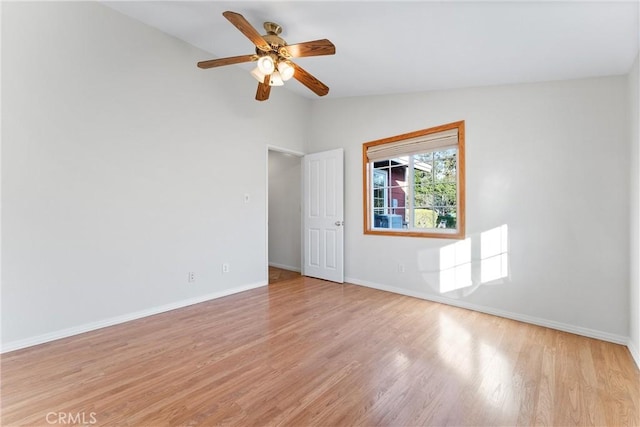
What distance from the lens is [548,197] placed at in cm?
277

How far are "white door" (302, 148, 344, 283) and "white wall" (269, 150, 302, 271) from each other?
1.33 ft

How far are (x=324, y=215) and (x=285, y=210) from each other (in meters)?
1.18

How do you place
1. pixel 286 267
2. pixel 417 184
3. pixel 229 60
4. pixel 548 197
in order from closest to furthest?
pixel 229 60
pixel 548 197
pixel 417 184
pixel 286 267

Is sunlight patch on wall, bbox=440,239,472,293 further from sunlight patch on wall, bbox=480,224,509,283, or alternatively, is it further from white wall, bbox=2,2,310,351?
white wall, bbox=2,2,310,351

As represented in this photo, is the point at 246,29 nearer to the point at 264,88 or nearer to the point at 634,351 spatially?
the point at 264,88

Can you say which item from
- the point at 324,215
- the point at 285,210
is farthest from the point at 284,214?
the point at 324,215

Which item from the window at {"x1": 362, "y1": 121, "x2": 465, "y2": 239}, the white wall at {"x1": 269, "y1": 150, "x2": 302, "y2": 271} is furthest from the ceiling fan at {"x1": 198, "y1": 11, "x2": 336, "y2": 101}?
the white wall at {"x1": 269, "y1": 150, "x2": 302, "y2": 271}

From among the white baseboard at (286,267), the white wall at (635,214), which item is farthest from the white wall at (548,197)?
the white baseboard at (286,267)

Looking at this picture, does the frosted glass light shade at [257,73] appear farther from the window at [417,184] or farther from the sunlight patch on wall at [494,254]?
the sunlight patch on wall at [494,254]

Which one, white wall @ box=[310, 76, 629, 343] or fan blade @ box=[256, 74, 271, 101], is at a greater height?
Result: fan blade @ box=[256, 74, 271, 101]

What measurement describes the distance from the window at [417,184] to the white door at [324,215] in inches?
18.0

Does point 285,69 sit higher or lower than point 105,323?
higher

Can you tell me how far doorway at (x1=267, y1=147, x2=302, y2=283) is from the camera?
5.36 m
